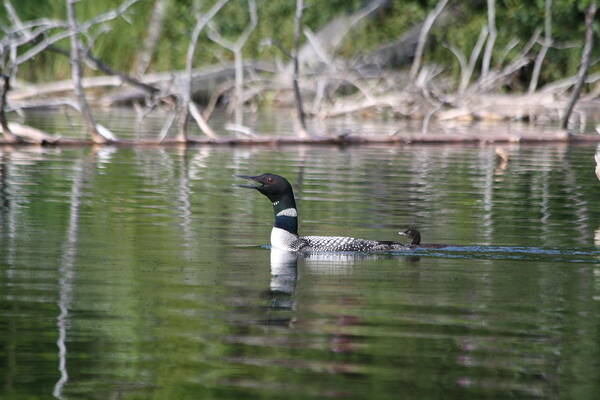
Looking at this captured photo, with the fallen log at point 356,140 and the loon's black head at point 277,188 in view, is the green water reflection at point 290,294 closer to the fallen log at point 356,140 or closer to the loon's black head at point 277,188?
the loon's black head at point 277,188

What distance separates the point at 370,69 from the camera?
4356 centimetres

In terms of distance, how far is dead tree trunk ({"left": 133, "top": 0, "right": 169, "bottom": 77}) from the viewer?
155 feet

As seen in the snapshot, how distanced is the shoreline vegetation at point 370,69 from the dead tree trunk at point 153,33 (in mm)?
48

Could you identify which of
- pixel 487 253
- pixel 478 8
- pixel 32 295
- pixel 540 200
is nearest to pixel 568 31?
pixel 478 8

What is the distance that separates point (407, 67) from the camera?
45.6 m

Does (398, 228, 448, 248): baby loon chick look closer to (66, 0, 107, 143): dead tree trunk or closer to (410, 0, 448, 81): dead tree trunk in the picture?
(66, 0, 107, 143): dead tree trunk

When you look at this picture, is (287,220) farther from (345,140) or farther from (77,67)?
(345,140)

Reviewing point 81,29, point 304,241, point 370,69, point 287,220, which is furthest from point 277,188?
point 370,69

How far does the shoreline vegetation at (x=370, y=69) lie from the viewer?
3334 cm

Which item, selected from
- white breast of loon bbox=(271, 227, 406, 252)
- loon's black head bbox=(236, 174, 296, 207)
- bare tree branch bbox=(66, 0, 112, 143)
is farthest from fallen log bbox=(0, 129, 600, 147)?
white breast of loon bbox=(271, 227, 406, 252)

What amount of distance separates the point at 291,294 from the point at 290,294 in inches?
0.4

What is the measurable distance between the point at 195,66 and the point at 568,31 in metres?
13.7

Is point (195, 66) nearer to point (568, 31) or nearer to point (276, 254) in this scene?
point (568, 31)

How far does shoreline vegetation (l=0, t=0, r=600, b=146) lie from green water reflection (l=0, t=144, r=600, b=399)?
34.8 feet
